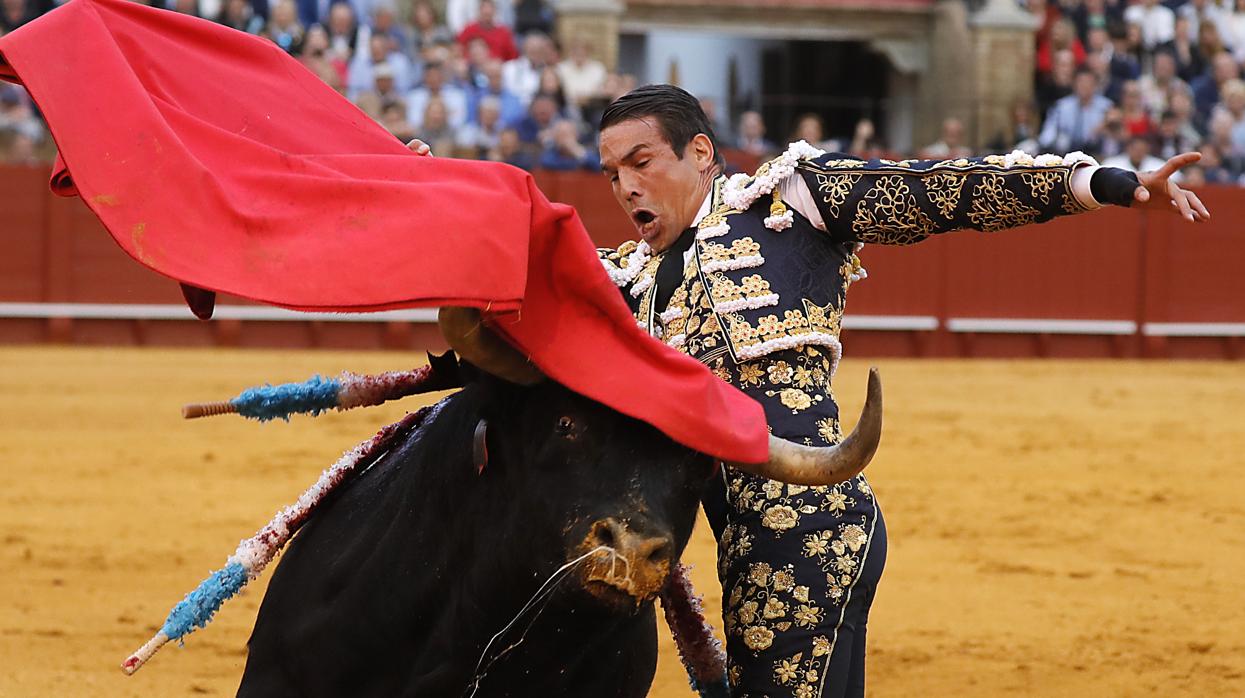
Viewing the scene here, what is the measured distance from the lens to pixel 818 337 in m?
2.33

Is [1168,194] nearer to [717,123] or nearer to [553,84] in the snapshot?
[553,84]

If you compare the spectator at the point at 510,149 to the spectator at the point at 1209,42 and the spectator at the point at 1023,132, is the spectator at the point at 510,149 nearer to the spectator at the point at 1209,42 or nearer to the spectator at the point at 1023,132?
the spectator at the point at 1023,132

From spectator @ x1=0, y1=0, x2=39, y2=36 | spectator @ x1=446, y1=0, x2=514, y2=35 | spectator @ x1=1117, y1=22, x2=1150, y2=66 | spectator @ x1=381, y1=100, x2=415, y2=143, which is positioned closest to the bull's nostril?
spectator @ x1=381, y1=100, x2=415, y2=143

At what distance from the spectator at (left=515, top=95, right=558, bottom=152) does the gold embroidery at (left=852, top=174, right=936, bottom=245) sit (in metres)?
8.06

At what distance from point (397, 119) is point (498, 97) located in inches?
36.5

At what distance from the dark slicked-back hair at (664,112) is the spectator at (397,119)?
7177mm

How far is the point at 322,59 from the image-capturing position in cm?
973

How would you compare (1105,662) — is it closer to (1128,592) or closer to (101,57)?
(1128,592)

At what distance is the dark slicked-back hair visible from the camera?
7.62 ft

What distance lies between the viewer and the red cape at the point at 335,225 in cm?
191

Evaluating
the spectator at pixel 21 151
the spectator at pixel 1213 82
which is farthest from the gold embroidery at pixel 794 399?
the spectator at pixel 1213 82

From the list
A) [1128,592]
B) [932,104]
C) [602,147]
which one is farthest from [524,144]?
[602,147]

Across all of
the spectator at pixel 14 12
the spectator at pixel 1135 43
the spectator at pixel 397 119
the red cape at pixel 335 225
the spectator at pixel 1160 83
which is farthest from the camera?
the spectator at pixel 1135 43

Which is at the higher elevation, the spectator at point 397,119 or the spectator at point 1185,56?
the spectator at point 397,119
